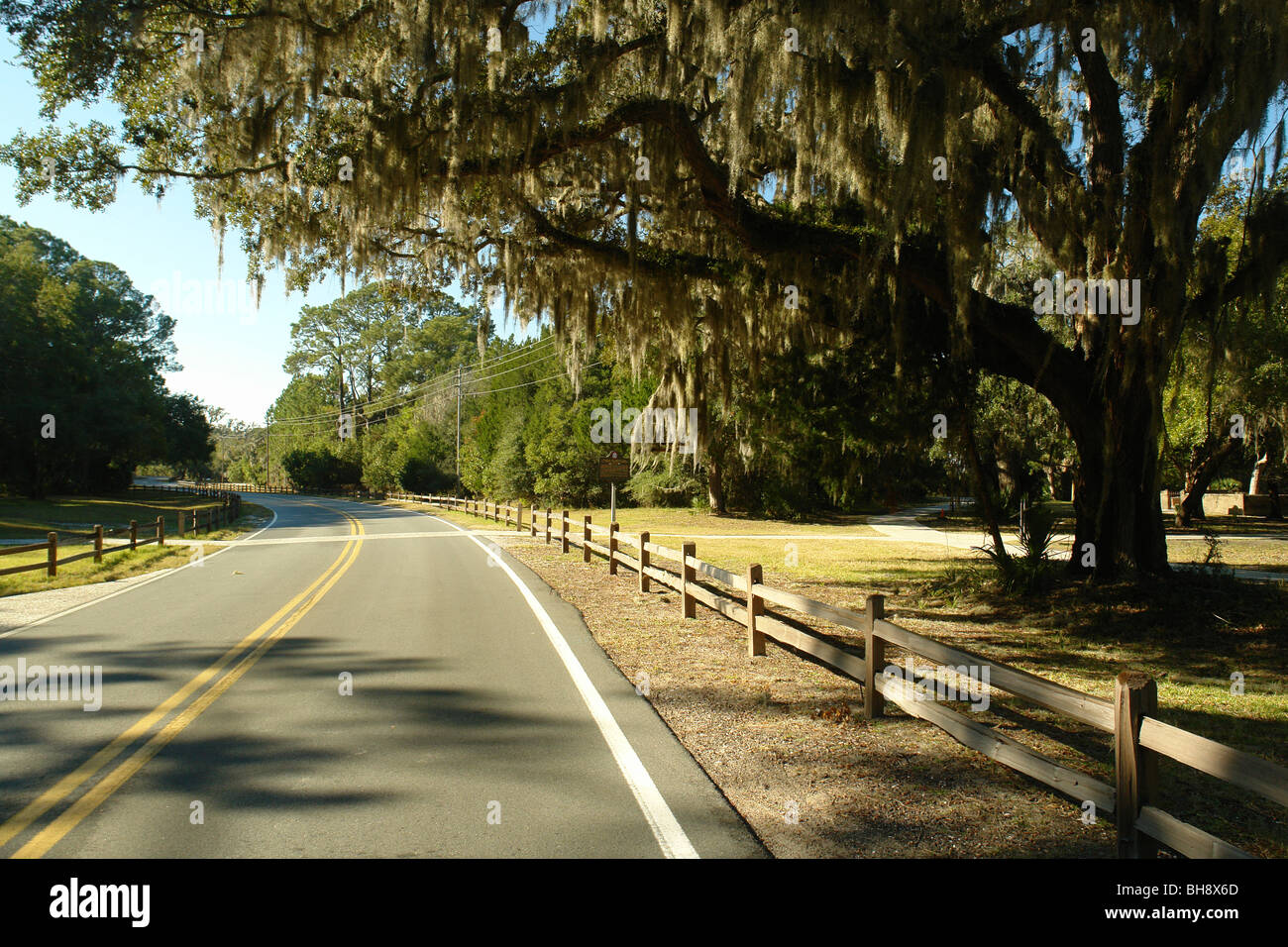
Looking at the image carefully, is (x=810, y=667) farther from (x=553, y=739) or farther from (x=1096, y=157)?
(x=1096, y=157)

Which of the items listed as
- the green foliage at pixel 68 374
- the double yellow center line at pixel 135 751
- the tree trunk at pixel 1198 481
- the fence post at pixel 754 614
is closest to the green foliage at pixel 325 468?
the green foliage at pixel 68 374

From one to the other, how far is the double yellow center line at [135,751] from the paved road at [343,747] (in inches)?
0.7

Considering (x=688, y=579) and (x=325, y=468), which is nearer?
(x=688, y=579)

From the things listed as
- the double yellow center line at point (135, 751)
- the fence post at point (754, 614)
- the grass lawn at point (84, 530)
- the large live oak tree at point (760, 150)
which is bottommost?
the grass lawn at point (84, 530)

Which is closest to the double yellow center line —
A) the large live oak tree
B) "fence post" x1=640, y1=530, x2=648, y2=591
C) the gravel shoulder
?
the gravel shoulder

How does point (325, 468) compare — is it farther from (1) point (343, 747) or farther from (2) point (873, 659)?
(2) point (873, 659)

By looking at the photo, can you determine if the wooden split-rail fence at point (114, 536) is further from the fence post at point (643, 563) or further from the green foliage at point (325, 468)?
the green foliage at point (325, 468)

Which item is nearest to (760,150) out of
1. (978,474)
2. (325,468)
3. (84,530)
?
(978,474)

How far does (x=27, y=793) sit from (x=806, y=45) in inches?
361

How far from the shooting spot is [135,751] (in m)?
5.30

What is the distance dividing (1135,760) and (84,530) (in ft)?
116

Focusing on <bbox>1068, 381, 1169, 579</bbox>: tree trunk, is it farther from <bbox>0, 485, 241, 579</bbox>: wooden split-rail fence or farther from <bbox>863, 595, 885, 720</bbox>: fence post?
<bbox>0, 485, 241, 579</bbox>: wooden split-rail fence

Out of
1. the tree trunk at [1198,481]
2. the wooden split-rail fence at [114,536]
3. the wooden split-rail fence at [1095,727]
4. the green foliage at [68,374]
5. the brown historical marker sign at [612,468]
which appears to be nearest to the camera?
the wooden split-rail fence at [1095,727]

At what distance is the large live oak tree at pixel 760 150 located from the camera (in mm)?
8344
